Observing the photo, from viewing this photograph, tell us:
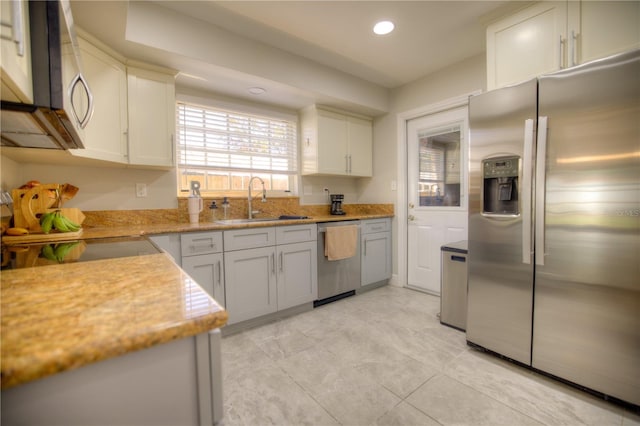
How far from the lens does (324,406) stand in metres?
1.52

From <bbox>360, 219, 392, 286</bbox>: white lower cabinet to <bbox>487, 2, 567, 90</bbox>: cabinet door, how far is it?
176 centimetres

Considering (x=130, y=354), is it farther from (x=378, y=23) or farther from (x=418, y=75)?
(x=418, y=75)

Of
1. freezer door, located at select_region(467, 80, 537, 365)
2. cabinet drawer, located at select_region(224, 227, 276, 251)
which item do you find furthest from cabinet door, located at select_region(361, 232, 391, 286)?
freezer door, located at select_region(467, 80, 537, 365)

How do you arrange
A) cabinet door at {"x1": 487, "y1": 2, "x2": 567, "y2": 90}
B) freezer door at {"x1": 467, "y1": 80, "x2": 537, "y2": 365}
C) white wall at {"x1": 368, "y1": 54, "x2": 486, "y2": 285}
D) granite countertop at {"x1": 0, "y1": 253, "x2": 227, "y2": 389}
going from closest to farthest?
granite countertop at {"x1": 0, "y1": 253, "x2": 227, "y2": 389}, freezer door at {"x1": 467, "y1": 80, "x2": 537, "y2": 365}, cabinet door at {"x1": 487, "y1": 2, "x2": 567, "y2": 90}, white wall at {"x1": 368, "y1": 54, "x2": 486, "y2": 285}

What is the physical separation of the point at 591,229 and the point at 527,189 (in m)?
0.35

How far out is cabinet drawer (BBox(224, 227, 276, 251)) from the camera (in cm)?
229

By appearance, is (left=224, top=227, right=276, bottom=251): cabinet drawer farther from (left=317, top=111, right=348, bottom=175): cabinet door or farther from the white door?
the white door

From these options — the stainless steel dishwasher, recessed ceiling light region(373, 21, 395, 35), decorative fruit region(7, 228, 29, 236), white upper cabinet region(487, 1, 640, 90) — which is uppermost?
recessed ceiling light region(373, 21, 395, 35)

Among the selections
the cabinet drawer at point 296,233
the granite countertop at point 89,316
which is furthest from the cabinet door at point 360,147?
the granite countertop at point 89,316

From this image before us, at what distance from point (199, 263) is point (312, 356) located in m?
1.07

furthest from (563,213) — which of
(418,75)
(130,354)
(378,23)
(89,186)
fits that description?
(89,186)

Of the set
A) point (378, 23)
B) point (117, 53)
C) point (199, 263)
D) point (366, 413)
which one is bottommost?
point (366, 413)

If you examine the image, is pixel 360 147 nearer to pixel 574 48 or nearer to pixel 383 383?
pixel 574 48

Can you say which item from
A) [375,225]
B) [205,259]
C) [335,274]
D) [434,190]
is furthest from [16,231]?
[434,190]
